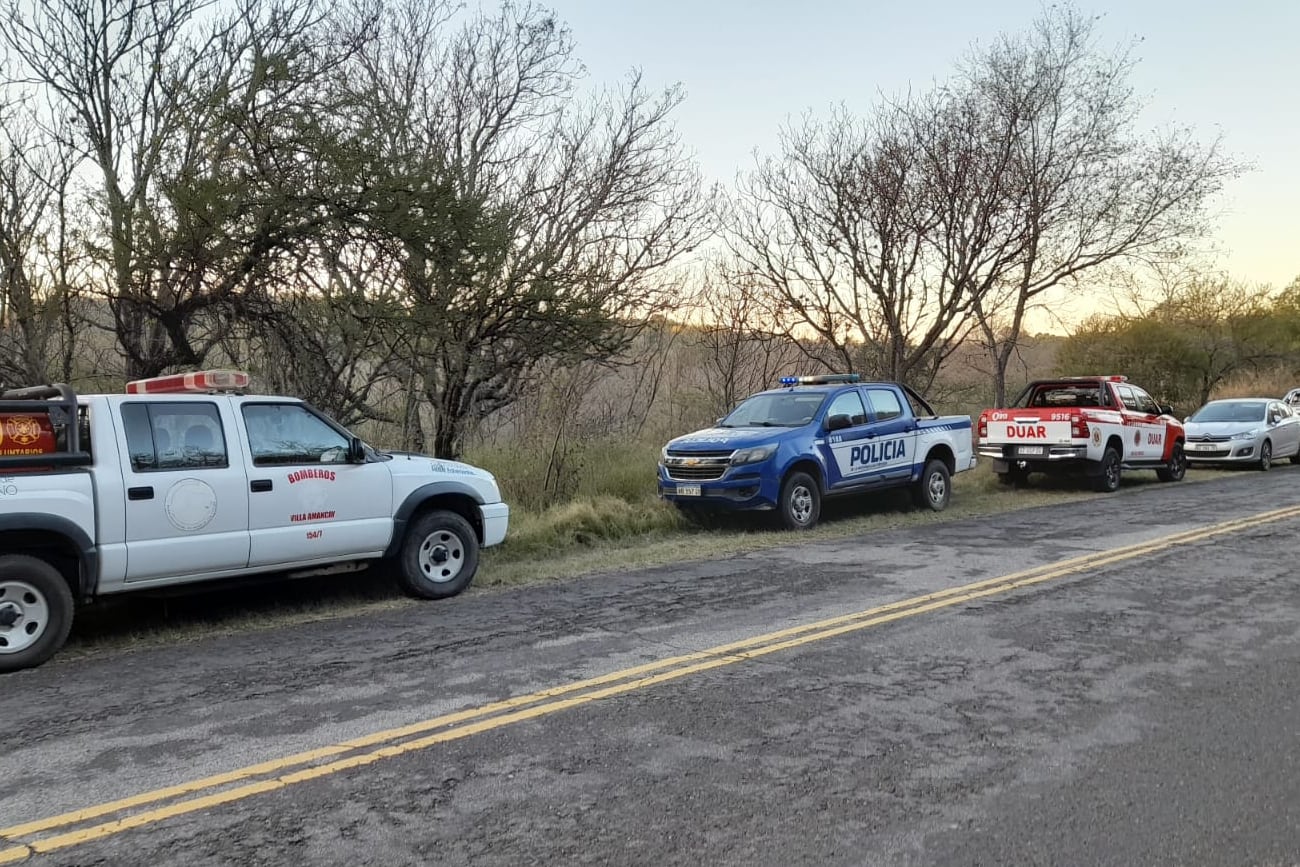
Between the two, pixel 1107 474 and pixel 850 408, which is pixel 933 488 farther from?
pixel 1107 474

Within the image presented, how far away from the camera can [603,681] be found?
221 inches

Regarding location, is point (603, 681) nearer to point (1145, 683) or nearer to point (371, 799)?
point (371, 799)

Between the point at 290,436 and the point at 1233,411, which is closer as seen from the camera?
the point at 290,436

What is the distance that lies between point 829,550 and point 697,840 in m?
7.26

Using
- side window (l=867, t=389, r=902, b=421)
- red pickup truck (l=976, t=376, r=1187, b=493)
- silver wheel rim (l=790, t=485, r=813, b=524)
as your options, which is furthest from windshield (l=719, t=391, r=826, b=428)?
red pickup truck (l=976, t=376, r=1187, b=493)

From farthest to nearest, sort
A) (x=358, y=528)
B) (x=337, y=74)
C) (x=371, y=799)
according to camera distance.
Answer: (x=337, y=74) → (x=358, y=528) → (x=371, y=799)

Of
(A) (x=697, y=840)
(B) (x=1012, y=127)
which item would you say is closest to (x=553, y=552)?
(A) (x=697, y=840)

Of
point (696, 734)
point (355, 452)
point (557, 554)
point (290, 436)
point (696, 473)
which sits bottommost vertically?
point (696, 734)

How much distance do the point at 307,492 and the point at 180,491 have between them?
972mm

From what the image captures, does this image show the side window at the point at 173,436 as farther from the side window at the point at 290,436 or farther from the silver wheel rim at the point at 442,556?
the silver wheel rim at the point at 442,556

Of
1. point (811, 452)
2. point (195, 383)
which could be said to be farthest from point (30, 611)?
point (811, 452)

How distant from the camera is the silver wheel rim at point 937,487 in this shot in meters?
14.4

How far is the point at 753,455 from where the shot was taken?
11.9 m

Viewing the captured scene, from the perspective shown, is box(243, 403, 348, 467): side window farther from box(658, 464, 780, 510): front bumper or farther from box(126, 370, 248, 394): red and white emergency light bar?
box(658, 464, 780, 510): front bumper
